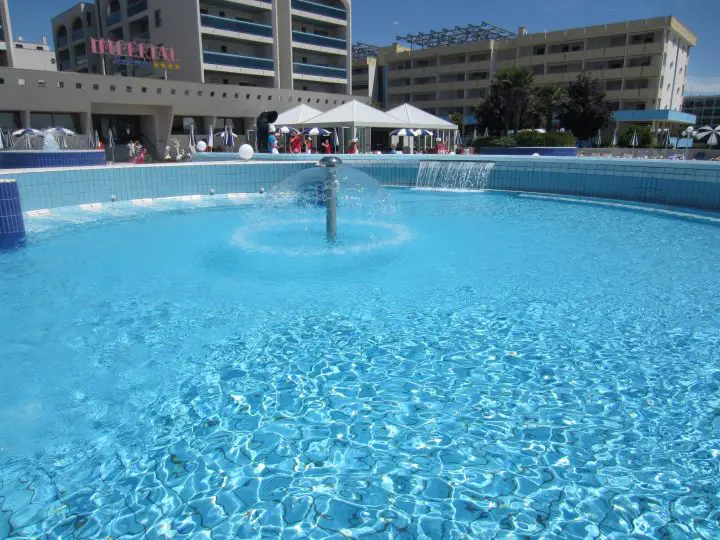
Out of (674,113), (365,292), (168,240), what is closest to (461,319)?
(365,292)

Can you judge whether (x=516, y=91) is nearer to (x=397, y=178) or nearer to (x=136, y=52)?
(x=136, y=52)

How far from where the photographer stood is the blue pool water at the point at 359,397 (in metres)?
2.38

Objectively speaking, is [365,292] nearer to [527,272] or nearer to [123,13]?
[527,272]

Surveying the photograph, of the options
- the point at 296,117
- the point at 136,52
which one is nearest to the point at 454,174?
the point at 296,117

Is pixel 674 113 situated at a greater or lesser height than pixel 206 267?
greater

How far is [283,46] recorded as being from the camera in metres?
38.6

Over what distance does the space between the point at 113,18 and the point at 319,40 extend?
1512cm

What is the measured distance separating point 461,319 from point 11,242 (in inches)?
264

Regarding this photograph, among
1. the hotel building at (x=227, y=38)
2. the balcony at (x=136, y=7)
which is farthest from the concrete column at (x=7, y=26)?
the balcony at (x=136, y=7)

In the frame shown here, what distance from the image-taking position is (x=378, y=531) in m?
2.26

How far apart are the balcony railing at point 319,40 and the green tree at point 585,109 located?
18164 mm

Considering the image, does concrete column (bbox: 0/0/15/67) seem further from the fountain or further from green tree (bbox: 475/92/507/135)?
green tree (bbox: 475/92/507/135)

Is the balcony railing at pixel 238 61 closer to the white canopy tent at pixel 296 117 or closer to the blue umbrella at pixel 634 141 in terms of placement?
the white canopy tent at pixel 296 117

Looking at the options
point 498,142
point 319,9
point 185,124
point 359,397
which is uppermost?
point 319,9
